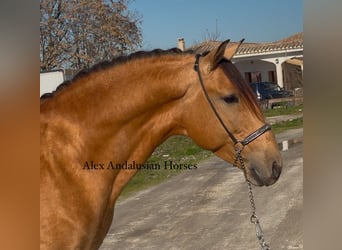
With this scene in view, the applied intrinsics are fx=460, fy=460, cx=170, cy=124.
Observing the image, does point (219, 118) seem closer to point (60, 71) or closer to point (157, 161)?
point (157, 161)

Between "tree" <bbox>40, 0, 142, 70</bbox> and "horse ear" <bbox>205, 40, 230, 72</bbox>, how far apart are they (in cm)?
30

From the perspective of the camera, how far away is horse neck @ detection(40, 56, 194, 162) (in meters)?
1.54

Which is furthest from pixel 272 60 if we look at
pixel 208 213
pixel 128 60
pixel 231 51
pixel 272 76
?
pixel 208 213

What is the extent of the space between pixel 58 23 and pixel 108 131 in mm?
428

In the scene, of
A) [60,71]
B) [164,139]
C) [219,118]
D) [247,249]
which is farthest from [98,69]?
[247,249]

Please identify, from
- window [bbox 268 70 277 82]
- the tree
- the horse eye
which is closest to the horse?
the horse eye

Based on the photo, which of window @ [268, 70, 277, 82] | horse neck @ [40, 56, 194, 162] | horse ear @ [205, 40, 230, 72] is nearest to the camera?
horse ear @ [205, 40, 230, 72]

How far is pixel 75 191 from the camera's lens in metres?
1.51

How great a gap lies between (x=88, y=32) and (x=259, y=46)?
619 mm

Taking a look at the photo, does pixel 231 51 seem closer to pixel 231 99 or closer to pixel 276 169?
pixel 231 99

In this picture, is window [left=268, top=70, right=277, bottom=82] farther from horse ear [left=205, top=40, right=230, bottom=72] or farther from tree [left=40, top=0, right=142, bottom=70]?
tree [left=40, top=0, right=142, bottom=70]
